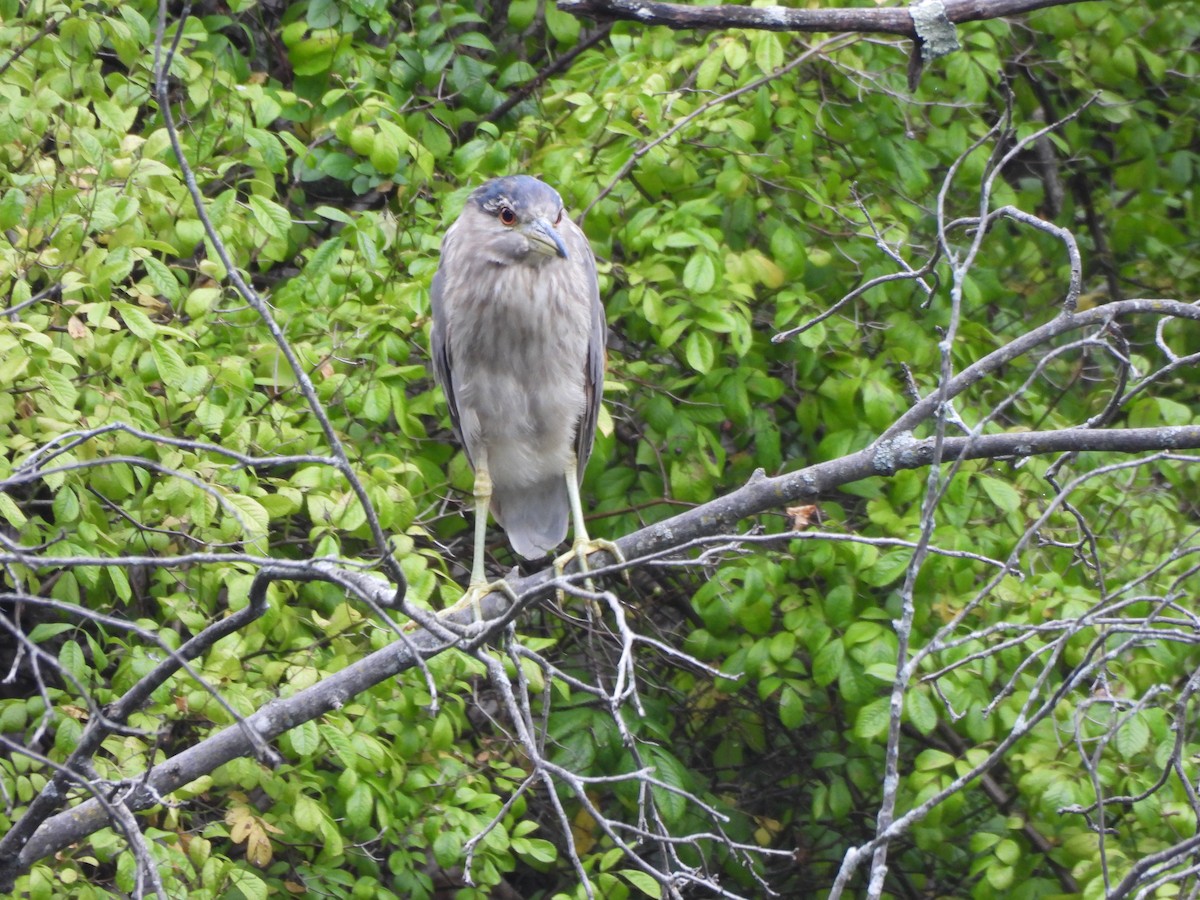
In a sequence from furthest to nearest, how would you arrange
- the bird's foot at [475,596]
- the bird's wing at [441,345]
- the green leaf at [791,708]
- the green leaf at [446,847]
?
the bird's wing at [441,345], the green leaf at [791,708], the bird's foot at [475,596], the green leaf at [446,847]

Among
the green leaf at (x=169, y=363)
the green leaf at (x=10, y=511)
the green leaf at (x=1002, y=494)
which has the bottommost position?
the green leaf at (x=1002, y=494)

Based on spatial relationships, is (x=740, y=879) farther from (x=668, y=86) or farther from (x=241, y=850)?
(x=668, y=86)

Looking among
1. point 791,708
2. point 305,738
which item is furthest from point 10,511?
point 791,708

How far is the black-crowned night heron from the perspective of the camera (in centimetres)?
349

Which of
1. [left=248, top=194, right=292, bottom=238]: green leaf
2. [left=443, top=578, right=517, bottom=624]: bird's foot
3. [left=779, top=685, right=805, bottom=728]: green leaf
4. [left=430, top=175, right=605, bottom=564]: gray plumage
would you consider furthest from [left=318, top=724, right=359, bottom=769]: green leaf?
[left=779, top=685, right=805, bottom=728]: green leaf

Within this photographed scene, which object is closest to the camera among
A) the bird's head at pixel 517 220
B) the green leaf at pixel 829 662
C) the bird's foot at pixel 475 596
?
the bird's foot at pixel 475 596

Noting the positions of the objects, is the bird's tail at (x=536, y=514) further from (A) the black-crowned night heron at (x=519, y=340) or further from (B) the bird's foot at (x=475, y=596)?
(B) the bird's foot at (x=475, y=596)

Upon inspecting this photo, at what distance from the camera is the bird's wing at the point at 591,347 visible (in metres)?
3.62

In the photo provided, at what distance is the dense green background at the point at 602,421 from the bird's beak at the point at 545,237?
0.67ft

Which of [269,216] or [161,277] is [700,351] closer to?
[269,216]

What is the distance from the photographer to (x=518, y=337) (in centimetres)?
363

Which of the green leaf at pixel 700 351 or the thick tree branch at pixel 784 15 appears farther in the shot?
the green leaf at pixel 700 351

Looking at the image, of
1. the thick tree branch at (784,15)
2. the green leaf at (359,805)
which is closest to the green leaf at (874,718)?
the green leaf at (359,805)

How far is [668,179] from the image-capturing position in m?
3.64
